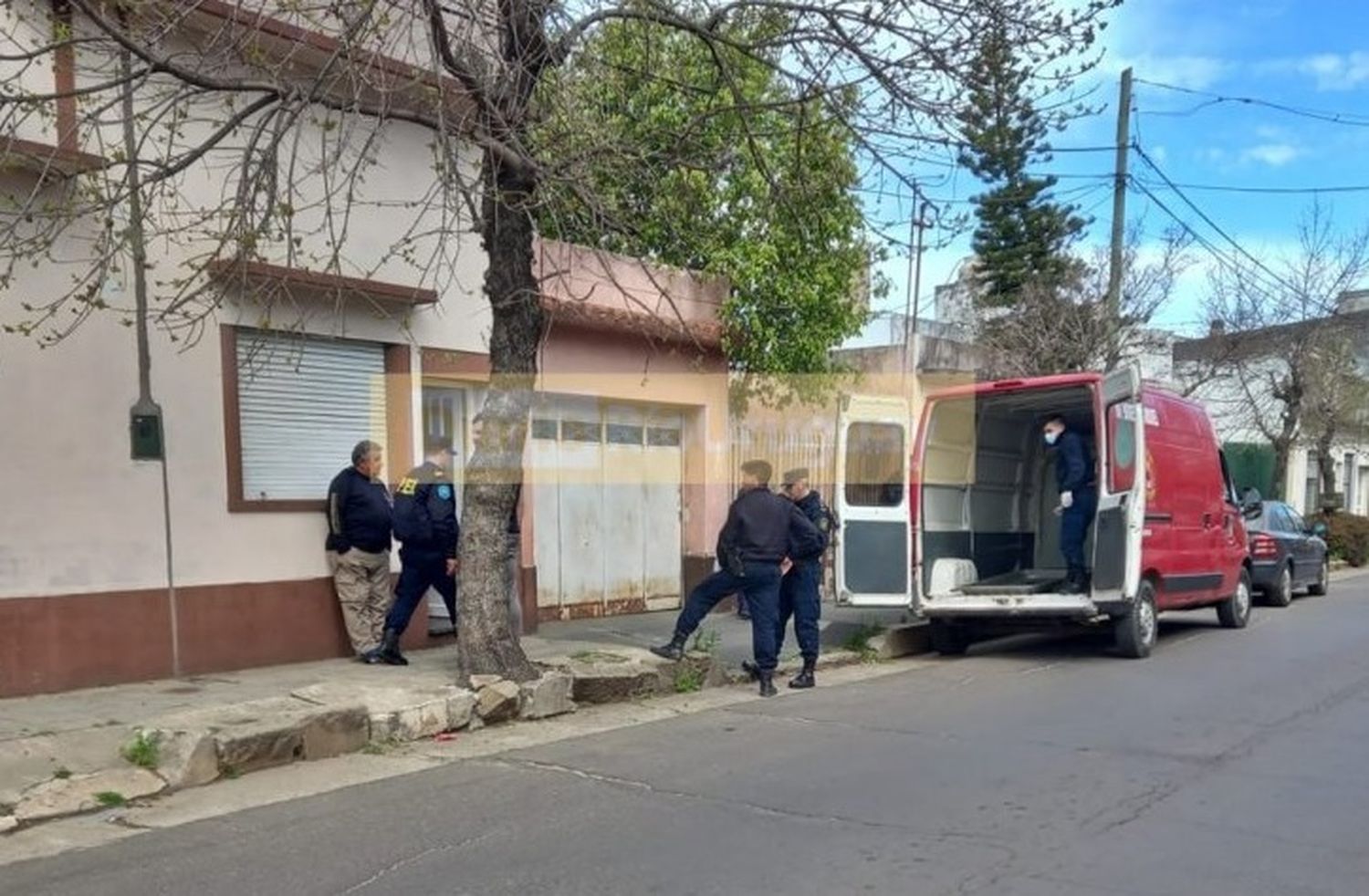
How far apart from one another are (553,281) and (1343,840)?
8768 millimetres

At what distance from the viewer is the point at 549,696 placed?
794 cm

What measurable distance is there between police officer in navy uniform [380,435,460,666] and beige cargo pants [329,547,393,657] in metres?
0.21

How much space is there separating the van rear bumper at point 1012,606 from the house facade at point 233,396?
3894 millimetres

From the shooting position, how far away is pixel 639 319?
41.0 feet

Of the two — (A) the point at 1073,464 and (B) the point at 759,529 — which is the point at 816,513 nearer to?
(B) the point at 759,529

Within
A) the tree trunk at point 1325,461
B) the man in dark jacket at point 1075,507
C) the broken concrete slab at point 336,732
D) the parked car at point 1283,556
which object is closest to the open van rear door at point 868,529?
the man in dark jacket at point 1075,507

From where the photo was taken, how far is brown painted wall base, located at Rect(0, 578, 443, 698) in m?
7.54

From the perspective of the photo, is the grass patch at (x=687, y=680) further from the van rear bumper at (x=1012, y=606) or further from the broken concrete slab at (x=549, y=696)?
the van rear bumper at (x=1012, y=606)

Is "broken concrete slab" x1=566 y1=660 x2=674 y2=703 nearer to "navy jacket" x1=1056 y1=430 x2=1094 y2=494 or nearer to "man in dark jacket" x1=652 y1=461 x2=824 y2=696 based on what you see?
"man in dark jacket" x1=652 y1=461 x2=824 y2=696

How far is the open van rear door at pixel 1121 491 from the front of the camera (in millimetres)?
9688

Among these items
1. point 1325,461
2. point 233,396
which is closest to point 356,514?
point 233,396

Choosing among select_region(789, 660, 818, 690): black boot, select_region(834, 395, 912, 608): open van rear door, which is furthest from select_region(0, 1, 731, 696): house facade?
select_region(789, 660, 818, 690): black boot

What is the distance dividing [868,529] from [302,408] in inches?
205

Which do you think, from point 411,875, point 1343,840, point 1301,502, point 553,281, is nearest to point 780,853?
point 411,875
